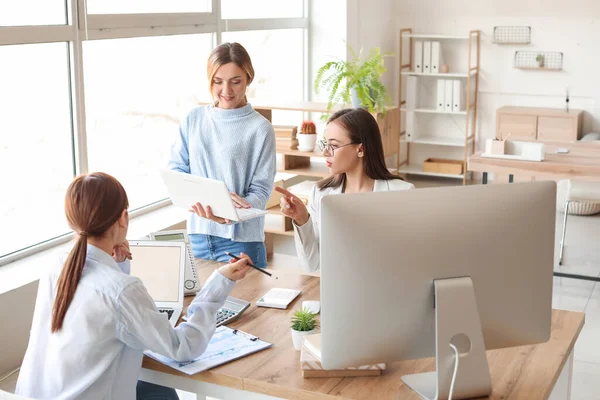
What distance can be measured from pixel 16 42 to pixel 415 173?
485 centimetres

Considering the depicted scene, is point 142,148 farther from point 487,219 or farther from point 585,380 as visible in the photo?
point 487,219

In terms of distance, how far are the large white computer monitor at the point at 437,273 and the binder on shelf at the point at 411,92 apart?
5.82m

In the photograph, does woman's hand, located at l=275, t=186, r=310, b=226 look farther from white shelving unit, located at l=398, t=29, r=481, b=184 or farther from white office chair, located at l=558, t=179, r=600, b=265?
white shelving unit, located at l=398, t=29, r=481, b=184

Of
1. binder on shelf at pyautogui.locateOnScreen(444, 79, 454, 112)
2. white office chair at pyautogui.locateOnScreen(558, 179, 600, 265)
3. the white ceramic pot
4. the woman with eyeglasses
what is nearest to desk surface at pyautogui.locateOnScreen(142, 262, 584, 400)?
the woman with eyeglasses

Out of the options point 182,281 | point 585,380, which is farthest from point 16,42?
point 585,380

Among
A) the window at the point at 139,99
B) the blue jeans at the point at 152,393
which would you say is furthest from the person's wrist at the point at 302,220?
the window at the point at 139,99

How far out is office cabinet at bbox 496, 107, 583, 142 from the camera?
6.92 meters

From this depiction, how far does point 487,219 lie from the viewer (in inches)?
72.0

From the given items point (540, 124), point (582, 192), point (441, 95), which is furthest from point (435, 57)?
point (582, 192)

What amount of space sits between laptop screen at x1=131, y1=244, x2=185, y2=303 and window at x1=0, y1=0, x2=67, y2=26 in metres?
1.74

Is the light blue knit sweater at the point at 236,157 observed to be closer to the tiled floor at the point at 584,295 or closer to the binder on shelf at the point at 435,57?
the tiled floor at the point at 584,295

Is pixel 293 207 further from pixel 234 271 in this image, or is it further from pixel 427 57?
pixel 427 57

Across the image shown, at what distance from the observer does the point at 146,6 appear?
4723 millimetres

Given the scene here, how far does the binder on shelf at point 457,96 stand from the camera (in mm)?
7363
